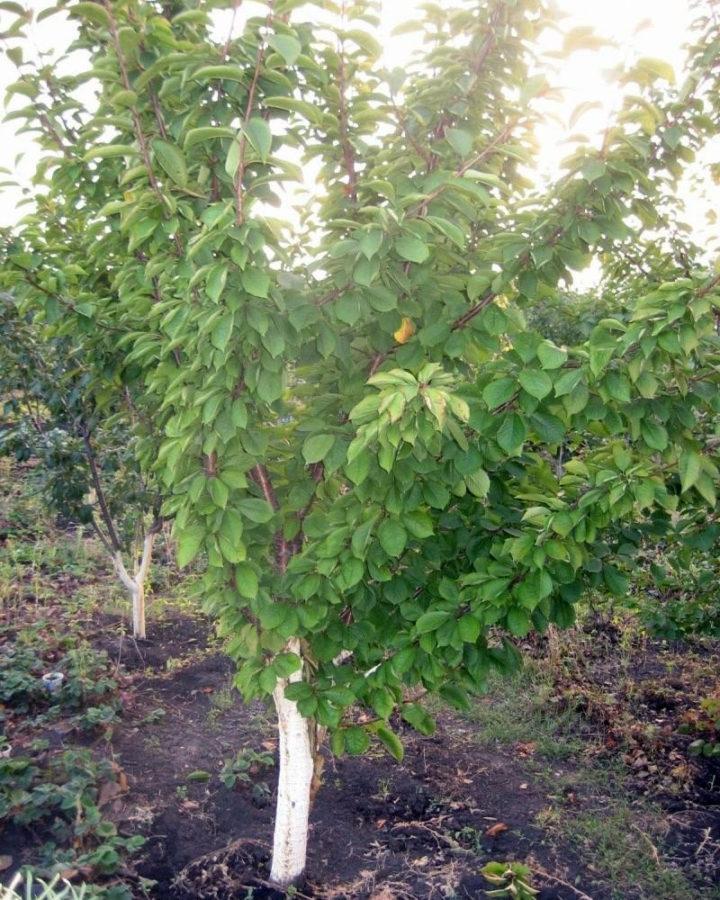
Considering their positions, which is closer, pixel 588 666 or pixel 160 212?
pixel 160 212

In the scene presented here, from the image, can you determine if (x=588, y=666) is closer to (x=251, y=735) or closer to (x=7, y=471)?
(x=251, y=735)

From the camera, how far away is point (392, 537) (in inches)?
76.6

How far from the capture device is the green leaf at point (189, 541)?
2.02 m

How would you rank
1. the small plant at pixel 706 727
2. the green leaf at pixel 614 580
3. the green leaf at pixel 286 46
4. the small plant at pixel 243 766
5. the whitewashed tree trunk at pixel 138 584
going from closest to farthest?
the green leaf at pixel 286 46 → the green leaf at pixel 614 580 → the small plant at pixel 243 766 → the small plant at pixel 706 727 → the whitewashed tree trunk at pixel 138 584

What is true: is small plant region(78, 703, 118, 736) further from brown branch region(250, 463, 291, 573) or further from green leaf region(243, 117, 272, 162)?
green leaf region(243, 117, 272, 162)

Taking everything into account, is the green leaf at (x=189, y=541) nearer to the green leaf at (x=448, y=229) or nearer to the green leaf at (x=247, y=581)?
the green leaf at (x=247, y=581)

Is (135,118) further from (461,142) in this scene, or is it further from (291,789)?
(291,789)

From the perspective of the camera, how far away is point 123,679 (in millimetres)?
4633

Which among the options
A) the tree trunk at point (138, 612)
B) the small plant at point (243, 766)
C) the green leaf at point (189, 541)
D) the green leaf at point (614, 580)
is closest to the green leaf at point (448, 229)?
the green leaf at point (189, 541)

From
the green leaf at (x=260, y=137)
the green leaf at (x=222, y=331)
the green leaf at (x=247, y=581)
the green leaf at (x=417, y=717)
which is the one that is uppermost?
the green leaf at (x=260, y=137)

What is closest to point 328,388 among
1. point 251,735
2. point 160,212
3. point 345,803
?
point 160,212

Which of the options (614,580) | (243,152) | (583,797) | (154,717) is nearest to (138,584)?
(154,717)

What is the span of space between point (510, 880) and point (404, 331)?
213 centimetres

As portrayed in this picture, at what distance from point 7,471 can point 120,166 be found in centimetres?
714
